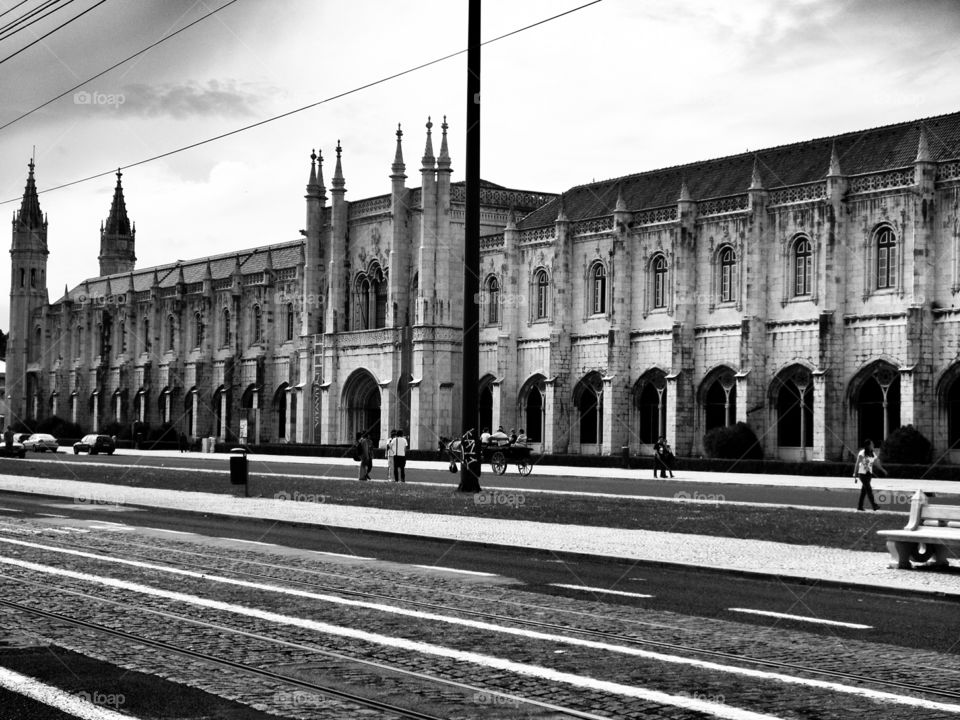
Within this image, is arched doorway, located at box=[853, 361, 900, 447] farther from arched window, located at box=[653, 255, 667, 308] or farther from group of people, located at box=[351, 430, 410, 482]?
group of people, located at box=[351, 430, 410, 482]

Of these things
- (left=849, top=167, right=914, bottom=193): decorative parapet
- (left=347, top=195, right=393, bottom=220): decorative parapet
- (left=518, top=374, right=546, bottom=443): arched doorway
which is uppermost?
(left=347, top=195, right=393, bottom=220): decorative parapet

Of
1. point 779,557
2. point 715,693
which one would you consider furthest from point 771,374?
point 715,693

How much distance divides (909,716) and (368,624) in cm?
488

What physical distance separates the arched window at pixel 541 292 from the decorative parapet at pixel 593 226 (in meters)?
2.97

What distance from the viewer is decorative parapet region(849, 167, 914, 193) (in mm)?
46219

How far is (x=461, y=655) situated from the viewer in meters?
9.70

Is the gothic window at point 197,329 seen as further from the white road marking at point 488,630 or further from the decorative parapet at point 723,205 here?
the white road marking at point 488,630

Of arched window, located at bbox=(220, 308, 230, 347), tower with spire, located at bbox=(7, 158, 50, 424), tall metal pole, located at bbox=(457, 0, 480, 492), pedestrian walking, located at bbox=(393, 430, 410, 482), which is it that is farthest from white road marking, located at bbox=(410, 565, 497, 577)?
tower with spire, located at bbox=(7, 158, 50, 424)

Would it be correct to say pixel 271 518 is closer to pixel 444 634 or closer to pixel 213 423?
pixel 444 634

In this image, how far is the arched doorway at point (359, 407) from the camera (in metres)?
69.9

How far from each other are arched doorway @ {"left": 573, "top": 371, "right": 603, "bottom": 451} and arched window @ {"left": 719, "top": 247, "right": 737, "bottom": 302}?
793cm

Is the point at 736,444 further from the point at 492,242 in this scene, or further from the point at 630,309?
the point at 492,242

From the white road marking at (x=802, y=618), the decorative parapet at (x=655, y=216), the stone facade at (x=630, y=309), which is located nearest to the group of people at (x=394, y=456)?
the stone facade at (x=630, y=309)

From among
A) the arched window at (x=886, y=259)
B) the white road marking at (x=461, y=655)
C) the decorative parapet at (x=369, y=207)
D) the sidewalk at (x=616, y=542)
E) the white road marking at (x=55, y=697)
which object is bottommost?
the sidewalk at (x=616, y=542)
